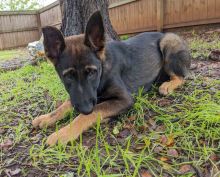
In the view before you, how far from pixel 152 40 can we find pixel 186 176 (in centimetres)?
259

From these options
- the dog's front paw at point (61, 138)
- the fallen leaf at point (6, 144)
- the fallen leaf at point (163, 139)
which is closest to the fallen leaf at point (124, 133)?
the fallen leaf at point (163, 139)

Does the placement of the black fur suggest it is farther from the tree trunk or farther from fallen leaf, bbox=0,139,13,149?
the tree trunk

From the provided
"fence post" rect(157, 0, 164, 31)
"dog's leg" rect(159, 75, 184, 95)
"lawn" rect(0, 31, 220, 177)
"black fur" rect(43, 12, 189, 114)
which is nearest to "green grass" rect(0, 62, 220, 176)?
"lawn" rect(0, 31, 220, 177)

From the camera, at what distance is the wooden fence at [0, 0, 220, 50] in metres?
7.98

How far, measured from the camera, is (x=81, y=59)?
250cm

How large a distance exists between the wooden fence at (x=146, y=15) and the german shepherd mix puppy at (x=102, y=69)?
4584mm

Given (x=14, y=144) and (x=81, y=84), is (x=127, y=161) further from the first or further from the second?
(x=14, y=144)

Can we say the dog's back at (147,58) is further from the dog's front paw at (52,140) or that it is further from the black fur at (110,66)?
the dog's front paw at (52,140)

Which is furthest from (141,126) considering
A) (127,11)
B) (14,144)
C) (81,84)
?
(127,11)

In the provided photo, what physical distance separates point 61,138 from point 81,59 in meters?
0.79

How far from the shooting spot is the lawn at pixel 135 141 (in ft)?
6.70

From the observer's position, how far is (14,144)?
257cm

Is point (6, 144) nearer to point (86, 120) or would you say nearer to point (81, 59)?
point (86, 120)

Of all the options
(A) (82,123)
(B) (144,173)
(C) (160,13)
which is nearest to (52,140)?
(A) (82,123)
